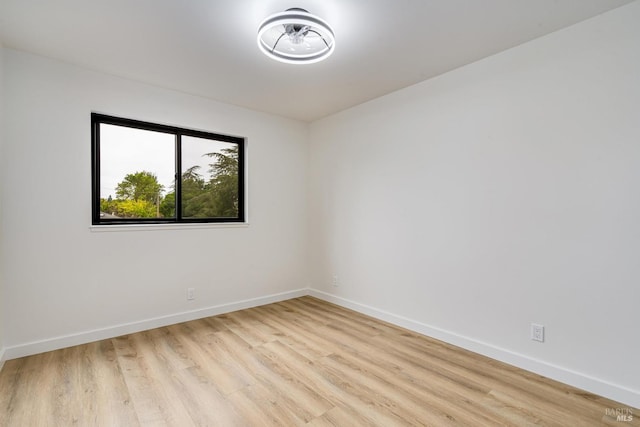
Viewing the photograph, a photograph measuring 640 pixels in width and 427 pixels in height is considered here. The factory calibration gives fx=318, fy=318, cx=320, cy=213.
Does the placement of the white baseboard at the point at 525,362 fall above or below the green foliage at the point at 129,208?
below

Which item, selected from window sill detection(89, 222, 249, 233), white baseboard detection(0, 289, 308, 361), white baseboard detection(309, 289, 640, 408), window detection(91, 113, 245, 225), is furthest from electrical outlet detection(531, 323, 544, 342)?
window detection(91, 113, 245, 225)

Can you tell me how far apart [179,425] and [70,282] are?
1.83 m

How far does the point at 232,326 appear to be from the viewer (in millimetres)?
3297

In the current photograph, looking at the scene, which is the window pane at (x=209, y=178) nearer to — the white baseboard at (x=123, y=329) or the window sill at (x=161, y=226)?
the window sill at (x=161, y=226)

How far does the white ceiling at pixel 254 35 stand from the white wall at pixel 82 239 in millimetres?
232

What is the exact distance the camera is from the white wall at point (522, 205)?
79.6 inches

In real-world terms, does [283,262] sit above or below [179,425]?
above

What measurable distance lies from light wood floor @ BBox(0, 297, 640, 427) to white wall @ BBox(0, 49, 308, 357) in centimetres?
30

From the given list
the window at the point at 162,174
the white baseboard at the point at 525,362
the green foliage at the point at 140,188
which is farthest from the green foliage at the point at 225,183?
the white baseboard at the point at 525,362

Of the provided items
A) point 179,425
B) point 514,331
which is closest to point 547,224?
point 514,331

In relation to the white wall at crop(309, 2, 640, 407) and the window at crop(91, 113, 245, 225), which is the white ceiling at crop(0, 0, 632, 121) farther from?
the window at crop(91, 113, 245, 225)

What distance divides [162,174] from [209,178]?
529 mm

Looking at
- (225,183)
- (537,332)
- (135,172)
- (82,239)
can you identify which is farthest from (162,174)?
(537,332)

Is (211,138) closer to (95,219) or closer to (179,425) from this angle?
(95,219)
